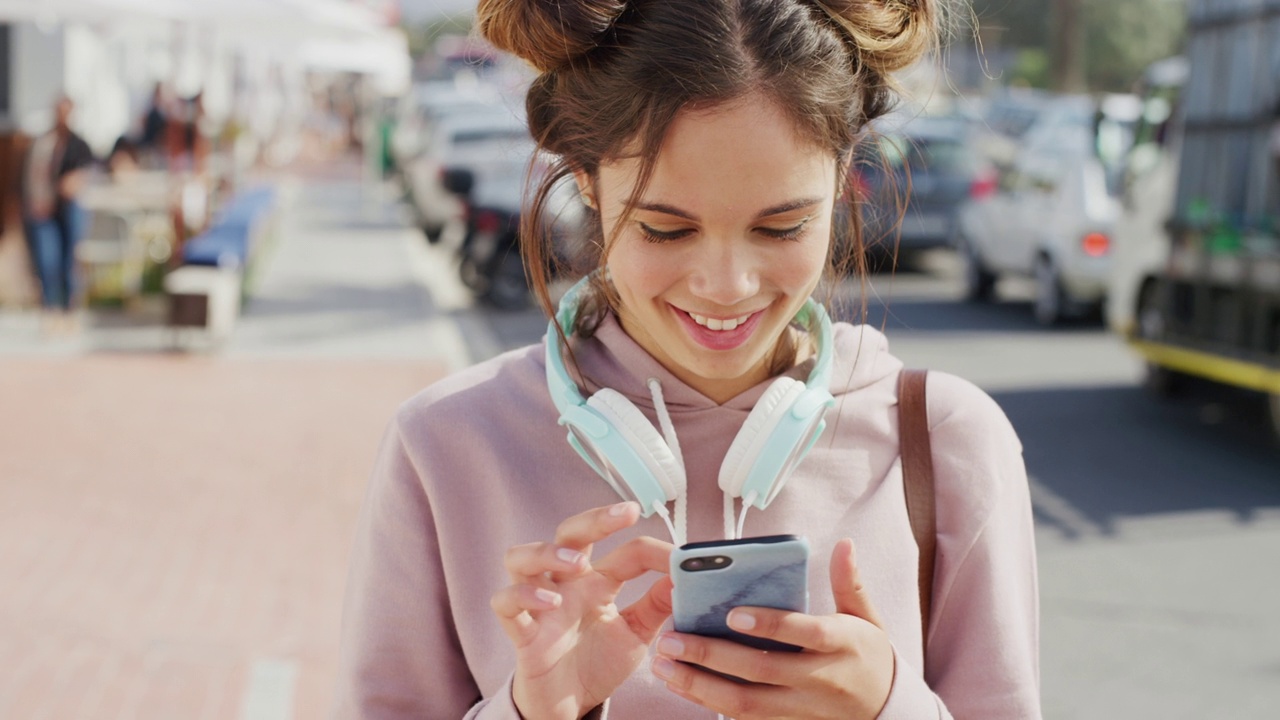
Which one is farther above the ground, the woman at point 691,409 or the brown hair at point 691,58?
the brown hair at point 691,58

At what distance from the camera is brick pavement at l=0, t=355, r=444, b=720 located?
508 centimetres

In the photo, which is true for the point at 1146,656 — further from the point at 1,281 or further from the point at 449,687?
the point at 1,281

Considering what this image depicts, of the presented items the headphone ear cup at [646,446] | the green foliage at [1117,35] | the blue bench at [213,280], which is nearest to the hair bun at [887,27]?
the headphone ear cup at [646,446]

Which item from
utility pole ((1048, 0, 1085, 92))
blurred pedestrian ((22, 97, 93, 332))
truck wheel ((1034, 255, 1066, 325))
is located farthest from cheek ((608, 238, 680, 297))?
utility pole ((1048, 0, 1085, 92))

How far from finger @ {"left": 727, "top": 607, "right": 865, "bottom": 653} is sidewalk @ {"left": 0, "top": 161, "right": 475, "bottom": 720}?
3.49 m

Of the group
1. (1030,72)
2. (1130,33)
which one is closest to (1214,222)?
(1030,72)

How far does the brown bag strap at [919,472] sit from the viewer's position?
1.93m

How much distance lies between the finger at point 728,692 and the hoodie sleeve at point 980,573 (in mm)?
330

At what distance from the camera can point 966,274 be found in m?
Result: 15.0

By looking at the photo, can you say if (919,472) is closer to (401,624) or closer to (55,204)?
(401,624)

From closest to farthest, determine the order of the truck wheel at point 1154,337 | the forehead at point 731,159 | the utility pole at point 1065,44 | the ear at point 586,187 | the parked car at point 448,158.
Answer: the forehead at point 731,159 → the ear at point 586,187 → the truck wheel at point 1154,337 → the parked car at point 448,158 → the utility pole at point 1065,44

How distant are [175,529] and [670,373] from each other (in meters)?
5.25

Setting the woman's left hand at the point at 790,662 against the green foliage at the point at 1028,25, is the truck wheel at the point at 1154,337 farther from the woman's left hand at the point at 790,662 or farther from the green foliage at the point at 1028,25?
the green foliage at the point at 1028,25

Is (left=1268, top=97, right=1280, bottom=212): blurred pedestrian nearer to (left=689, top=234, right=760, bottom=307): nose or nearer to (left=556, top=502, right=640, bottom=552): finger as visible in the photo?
(left=689, top=234, right=760, bottom=307): nose
